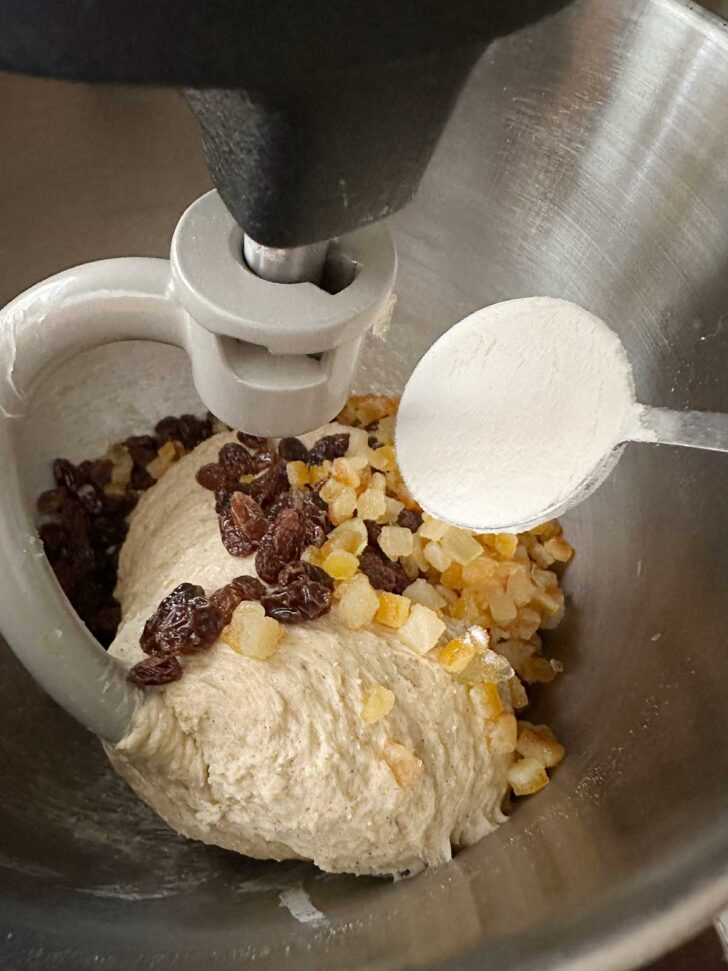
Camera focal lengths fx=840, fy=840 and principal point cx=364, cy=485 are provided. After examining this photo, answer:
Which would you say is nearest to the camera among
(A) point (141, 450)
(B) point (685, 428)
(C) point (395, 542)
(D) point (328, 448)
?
(B) point (685, 428)

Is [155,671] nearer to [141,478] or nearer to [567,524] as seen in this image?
[141,478]

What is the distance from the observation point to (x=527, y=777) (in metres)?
1.04

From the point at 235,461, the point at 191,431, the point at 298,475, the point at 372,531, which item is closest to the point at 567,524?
the point at 372,531

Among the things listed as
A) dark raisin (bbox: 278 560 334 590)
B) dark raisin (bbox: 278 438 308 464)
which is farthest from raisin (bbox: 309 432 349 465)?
dark raisin (bbox: 278 560 334 590)

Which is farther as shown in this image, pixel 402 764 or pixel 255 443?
pixel 255 443

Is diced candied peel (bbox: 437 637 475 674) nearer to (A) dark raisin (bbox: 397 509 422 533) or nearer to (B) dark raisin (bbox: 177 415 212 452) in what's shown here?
(A) dark raisin (bbox: 397 509 422 533)

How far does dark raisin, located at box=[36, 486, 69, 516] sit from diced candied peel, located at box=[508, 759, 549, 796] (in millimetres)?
770

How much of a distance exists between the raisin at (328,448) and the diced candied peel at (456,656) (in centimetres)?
35

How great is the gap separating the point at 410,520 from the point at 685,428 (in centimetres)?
45

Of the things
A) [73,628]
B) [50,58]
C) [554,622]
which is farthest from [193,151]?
[50,58]

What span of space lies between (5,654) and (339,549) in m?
0.46

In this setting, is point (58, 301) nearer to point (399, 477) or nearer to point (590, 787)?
point (399, 477)

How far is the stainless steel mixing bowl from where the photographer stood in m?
0.75

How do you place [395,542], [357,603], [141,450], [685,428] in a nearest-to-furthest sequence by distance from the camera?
[685,428] < [357,603] < [395,542] < [141,450]
